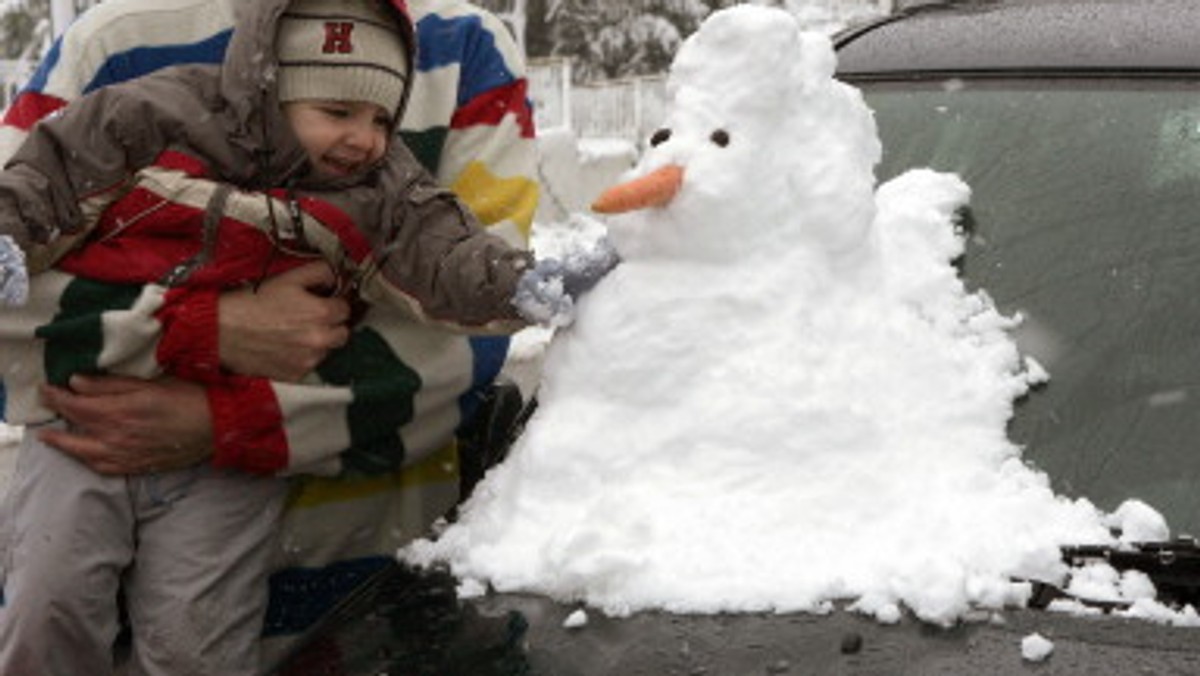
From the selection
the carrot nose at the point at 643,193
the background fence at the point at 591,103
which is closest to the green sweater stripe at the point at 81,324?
the carrot nose at the point at 643,193

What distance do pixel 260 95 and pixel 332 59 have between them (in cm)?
14

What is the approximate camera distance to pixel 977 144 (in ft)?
8.73

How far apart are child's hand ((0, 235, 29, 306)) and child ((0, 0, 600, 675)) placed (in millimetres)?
176

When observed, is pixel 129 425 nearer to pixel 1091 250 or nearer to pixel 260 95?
pixel 260 95

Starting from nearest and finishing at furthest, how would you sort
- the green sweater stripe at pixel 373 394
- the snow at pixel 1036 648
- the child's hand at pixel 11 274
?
the snow at pixel 1036 648 → the child's hand at pixel 11 274 → the green sweater stripe at pixel 373 394

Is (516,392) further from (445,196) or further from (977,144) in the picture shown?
(977,144)

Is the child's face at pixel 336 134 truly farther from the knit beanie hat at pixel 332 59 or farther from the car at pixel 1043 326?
the car at pixel 1043 326

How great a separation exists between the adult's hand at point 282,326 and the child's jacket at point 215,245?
0.03m

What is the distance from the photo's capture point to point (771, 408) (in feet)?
6.44

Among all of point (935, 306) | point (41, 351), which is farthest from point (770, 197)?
point (41, 351)

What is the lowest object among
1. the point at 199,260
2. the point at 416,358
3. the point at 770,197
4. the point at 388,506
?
the point at 388,506

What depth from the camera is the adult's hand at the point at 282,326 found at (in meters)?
2.48

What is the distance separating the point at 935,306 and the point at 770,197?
13.1 inches

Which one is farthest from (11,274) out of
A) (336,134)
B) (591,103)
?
(591,103)
